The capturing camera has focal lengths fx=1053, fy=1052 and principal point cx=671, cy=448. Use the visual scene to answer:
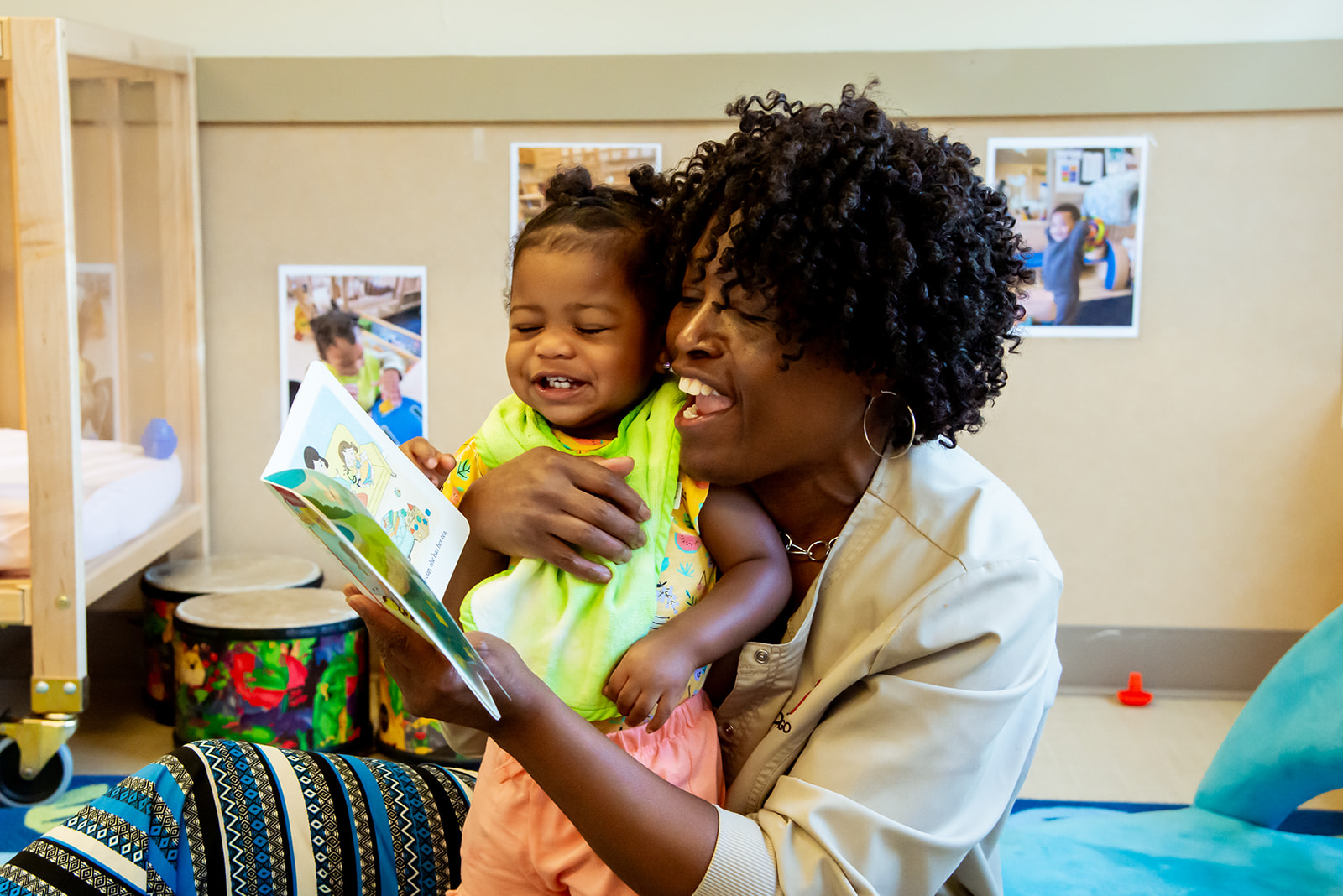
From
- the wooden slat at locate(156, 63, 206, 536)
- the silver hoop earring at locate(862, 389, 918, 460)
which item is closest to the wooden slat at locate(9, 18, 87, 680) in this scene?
the wooden slat at locate(156, 63, 206, 536)

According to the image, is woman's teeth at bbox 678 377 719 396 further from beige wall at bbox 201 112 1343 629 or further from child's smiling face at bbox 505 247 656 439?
beige wall at bbox 201 112 1343 629

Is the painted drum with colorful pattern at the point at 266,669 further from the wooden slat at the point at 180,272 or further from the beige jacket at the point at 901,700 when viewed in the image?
the beige jacket at the point at 901,700

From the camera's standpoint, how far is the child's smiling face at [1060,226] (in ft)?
8.84

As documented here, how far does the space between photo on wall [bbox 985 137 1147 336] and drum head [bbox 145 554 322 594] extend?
195 centimetres

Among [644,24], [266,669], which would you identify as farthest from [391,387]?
[644,24]

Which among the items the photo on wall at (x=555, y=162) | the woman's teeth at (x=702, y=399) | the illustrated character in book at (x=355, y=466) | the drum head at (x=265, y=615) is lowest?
the drum head at (x=265, y=615)

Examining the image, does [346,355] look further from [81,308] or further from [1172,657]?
[1172,657]

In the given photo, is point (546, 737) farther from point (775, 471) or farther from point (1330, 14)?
point (1330, 14)

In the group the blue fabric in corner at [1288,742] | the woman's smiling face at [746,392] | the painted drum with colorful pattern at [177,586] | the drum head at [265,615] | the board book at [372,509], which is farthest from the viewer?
the painted drum with colorful pattern at [177,586]

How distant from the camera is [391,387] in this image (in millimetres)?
2811

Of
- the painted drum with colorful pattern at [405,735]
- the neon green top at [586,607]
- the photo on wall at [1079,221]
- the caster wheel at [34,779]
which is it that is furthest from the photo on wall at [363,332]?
the neon green top at [586,607]

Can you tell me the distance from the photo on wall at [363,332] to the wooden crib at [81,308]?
0.79 feet

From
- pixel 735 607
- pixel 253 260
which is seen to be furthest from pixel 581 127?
pixel 735 607

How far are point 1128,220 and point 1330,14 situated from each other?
2.17ft
